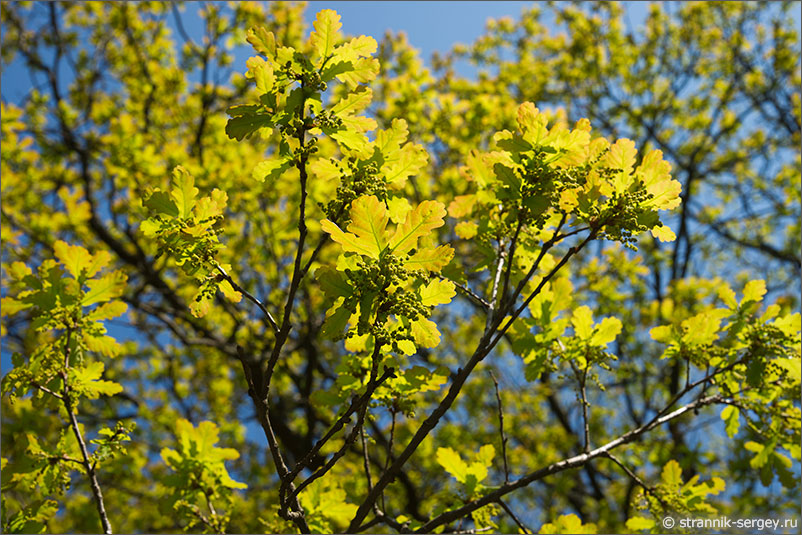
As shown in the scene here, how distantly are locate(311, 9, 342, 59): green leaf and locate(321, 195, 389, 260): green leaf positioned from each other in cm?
59

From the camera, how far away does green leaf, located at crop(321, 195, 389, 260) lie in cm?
161

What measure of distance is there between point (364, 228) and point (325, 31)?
73 cm

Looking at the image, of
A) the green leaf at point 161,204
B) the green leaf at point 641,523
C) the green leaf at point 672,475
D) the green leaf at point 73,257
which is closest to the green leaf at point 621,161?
the green leaf at point 161,204

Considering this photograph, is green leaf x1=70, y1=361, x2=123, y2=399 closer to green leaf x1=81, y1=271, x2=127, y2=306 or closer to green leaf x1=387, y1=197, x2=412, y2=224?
green leaf x1=81, y1=271, x2=127, y2=306

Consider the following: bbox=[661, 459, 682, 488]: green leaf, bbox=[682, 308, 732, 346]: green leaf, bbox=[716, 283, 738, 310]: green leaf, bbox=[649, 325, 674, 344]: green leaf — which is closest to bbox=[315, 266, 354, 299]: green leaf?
bbox=[649, 325, 674, 344]: green leaf

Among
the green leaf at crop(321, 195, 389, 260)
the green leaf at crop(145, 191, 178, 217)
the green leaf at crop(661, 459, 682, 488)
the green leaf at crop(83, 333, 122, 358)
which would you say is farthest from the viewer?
the green leaf at crop(661, 459, 682, 488)

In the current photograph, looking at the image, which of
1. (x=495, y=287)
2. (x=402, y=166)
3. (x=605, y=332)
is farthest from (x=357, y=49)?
(x=605, y=332)

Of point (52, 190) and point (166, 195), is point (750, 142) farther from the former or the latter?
point (52, 190)

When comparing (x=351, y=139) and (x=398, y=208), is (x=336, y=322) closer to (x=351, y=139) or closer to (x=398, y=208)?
(x=398, y=208)

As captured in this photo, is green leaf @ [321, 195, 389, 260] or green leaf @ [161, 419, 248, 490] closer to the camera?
green leaf @ [321, 195, 389, 260]

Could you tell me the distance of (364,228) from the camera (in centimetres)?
161

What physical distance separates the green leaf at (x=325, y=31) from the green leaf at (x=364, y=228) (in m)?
0.59

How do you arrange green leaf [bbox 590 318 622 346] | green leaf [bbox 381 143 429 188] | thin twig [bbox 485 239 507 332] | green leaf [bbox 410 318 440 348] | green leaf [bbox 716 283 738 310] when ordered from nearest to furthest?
green leaf [bbox 410 318 440 348]
green leaf [bbox 381 143 429 188]
thin twig [bbox 485 239 507 332]
green leaf [bbox 590 318 622 346]
green leaf [bbox 716 283 738 310]

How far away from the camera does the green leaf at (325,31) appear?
1824 millimetres
